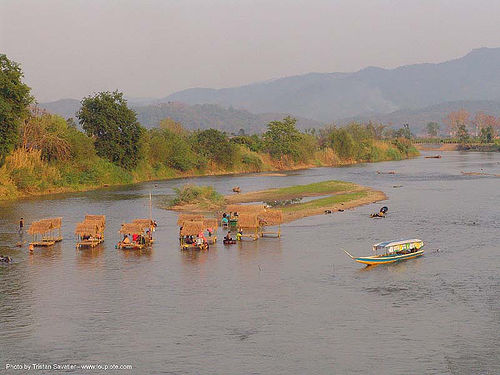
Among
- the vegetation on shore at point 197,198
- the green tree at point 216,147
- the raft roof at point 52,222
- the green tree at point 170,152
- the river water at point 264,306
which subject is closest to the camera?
the river water at point 264,306

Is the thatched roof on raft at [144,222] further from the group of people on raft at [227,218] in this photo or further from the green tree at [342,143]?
the green tree at [342,143]

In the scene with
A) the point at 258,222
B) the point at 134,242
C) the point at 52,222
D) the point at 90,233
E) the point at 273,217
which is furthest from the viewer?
the point at 258,222

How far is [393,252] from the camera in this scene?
123ft

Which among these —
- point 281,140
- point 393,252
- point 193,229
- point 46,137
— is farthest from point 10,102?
point 281,140

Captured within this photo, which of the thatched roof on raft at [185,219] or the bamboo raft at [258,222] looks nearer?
the thatched roof on raft at [185,219]

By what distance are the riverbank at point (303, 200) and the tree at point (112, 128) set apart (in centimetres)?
3030

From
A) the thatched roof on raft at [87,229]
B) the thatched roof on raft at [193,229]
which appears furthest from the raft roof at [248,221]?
the thatched roof on raft at [87,229]

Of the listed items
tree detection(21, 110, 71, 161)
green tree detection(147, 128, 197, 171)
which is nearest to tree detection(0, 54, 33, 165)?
tree detection(21, 110, 71, 161)

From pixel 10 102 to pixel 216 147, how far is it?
55.2m

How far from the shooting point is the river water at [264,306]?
73.0ft

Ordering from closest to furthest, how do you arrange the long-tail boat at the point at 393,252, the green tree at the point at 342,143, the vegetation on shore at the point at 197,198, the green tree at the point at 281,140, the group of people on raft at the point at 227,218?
the long-tail boat at the point at 393,252
the group of people on raft at the point at 227,218
the vegetation on shore at the point at 197,198
the green tree at the point at 281,140
the green tree at the point at 342,143

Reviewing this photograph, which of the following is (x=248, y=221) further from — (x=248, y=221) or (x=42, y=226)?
(x=42, y=226)

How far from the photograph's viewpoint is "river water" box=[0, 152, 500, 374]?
22.3 m

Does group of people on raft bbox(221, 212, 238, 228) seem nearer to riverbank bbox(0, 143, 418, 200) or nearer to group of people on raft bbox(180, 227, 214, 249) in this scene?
group of people on raft bbox(180, 227, 214, 249)
